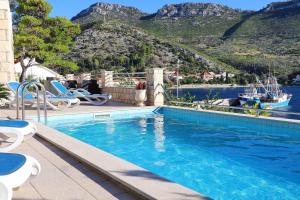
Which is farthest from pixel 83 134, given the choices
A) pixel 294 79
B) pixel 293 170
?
pixel 294 79

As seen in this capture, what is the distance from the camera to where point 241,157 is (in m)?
5.68

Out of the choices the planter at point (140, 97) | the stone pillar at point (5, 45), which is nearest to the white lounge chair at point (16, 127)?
the planter at point (140, 97)

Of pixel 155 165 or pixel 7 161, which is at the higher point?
pixel 7 161

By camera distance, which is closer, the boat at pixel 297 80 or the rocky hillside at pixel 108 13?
the boat at pixel 297 80

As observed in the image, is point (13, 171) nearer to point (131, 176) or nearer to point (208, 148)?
point (131, 176)

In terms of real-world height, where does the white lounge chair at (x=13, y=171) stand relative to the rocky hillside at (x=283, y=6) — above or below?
below

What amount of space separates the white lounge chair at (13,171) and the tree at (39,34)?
18971 millimetres

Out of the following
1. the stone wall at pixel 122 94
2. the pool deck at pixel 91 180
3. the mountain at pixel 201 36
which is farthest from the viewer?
the mountain at pixel 201 36

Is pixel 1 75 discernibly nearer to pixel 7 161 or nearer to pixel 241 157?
pixel 241 157

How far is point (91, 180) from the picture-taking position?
10.7 ft

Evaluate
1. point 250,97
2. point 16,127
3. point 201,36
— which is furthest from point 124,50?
point 16,127

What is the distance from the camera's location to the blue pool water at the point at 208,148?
14.3 feet

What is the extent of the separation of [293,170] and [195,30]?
7199cm

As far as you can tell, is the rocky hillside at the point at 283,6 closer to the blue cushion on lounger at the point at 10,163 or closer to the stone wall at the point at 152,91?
the stone wall at the point at 152,91
